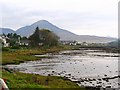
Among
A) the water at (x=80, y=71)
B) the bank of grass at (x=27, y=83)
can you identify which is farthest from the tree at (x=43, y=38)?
the bank of grass at (x=27, y=83)

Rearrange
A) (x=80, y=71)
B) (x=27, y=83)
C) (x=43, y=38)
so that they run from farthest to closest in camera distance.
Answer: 1. (x=43, y=38)
2. (x=80, y=71)
3. (x=27, y=83)

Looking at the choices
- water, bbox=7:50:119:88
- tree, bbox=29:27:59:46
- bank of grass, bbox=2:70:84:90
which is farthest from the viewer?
tree, bbox=29:27:59:46

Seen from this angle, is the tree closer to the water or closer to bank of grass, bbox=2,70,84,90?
the water

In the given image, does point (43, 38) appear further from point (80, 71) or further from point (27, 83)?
point (27, 83)

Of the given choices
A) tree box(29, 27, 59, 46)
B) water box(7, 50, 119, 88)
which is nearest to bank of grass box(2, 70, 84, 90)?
water box(7, 50, 119, 88)

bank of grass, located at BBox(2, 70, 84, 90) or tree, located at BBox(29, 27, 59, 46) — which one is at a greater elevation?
tree, located at BBox(29, 27, 59, 46)

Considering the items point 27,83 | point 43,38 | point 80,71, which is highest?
point 43,38

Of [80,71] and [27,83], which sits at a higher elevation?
[27,83]

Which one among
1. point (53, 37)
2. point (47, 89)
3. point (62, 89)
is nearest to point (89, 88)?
point (62, 89)

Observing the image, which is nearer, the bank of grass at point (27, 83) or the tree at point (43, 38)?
the bank of grass at point (27, 83)

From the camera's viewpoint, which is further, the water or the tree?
the tree

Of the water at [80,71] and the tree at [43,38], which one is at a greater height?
the tree at [43,38]

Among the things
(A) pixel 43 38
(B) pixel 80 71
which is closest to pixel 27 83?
(B) pixel 80 71

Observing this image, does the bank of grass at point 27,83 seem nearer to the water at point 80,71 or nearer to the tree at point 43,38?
the water at point 80,71
